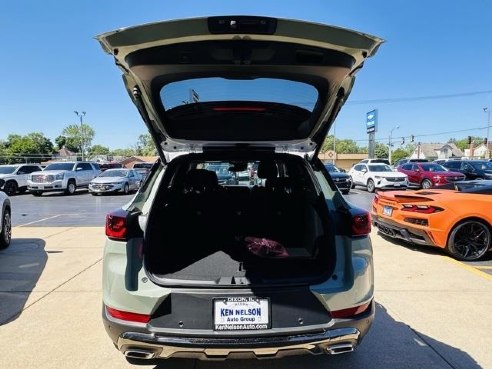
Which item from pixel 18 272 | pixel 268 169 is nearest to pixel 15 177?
pixel 18 272

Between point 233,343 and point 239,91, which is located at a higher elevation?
point 239,91

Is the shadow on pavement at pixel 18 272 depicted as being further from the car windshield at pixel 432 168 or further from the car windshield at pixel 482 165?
the car windshield at pixel 482 165

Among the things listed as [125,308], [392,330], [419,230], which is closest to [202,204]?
[125,308]

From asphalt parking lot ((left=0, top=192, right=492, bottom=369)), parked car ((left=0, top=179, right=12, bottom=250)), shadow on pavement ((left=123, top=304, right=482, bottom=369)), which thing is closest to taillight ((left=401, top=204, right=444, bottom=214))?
asphalt parking lot ((left=0, top=192, right=492, bottom=369))

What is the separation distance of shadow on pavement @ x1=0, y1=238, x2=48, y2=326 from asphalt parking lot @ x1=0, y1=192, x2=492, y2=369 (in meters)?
0.01

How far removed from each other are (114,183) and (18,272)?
51.1 feet

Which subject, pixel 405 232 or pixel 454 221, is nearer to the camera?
pixel 454 221

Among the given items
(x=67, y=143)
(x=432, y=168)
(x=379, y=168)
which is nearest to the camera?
(x=432, y=168)

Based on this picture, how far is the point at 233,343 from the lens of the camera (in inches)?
93.8

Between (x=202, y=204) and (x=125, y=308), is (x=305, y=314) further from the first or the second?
(x=202, y=204)

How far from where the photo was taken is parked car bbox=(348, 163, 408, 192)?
20.7 meters

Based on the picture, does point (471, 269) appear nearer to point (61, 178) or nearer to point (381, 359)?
point (381, 359)

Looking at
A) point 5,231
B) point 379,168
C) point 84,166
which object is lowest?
point 5,231

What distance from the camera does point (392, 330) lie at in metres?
3.71
